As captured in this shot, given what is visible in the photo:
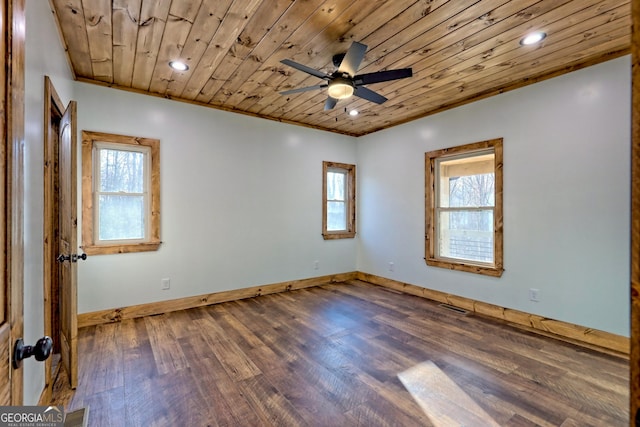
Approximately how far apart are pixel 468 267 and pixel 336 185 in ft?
8.76

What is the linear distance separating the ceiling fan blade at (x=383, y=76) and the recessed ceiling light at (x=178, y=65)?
1.76m

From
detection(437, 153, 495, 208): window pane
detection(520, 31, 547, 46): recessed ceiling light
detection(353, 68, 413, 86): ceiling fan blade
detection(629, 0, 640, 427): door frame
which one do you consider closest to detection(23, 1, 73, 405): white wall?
detection(353, 68, 413, 86): ceiling fan blade

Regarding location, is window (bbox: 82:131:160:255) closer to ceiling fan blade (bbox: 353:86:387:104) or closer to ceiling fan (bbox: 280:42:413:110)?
ceiling fan (bbox: 280:42:413:110)

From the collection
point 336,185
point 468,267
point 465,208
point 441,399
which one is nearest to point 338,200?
point 336,185

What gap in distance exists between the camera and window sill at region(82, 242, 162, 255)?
3430mm

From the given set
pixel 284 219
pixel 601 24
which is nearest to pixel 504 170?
pixel 601 24

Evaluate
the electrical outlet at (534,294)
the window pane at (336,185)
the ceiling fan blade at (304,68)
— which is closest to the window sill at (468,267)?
the electrical outlet at (534,294)

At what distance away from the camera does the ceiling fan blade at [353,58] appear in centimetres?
228

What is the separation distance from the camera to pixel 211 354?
2.76 meters

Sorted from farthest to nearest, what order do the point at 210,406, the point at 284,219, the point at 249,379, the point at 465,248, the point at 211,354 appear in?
the point at 284,219, the point at 465,248, the point at 211,354, the point at 249,379, the point at 210,406

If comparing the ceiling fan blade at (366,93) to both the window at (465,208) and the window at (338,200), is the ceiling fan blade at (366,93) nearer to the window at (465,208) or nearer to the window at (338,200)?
the window at (465,208)

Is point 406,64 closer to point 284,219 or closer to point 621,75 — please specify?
point 621,75

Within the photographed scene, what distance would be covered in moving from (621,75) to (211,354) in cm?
454

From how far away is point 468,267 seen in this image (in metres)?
4.01
